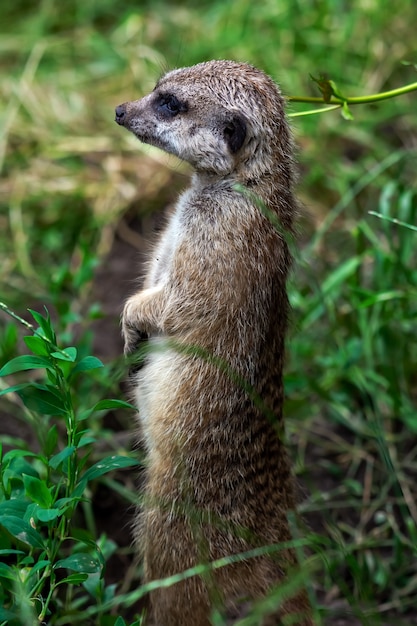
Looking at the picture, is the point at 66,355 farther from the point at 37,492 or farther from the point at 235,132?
the point at 235,132

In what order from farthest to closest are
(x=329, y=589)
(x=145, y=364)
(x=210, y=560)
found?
1. (x=329, y=589)
2. (x=145, y=364)
3. (x=210, y=560)

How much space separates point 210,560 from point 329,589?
58 cm

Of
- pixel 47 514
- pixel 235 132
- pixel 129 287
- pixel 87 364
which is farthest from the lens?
pixel 129 287

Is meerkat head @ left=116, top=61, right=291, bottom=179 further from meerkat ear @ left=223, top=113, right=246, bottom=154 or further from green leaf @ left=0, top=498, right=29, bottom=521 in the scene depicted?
green leaf @ left=0, top=498, right=29, bottom=521

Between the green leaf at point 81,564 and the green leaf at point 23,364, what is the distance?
Result: 1.37ft

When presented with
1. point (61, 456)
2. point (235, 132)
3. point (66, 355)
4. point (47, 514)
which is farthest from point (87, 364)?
point (235, 132)

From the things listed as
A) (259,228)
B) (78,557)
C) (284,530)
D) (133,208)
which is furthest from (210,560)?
(133,208)

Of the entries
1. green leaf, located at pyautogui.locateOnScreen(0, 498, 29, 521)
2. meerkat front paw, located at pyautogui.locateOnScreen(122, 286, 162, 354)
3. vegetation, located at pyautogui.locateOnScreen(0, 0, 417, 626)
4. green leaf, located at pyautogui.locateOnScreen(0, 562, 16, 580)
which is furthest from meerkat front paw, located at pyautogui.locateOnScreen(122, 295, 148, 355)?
green leaf, located at pyautogui.locateOnScreen(0, 562, 16, 580)

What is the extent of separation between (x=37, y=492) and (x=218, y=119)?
1.11 m

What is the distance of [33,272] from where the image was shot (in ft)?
13.1

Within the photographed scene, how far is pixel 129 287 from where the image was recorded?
402 centimetres

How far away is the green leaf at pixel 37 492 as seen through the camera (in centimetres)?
190

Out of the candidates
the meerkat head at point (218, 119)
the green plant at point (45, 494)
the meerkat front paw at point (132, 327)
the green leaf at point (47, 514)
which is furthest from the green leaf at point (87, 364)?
the meerkat head at point (218, 119)

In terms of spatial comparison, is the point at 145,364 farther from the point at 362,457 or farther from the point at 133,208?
the point at 133,208
